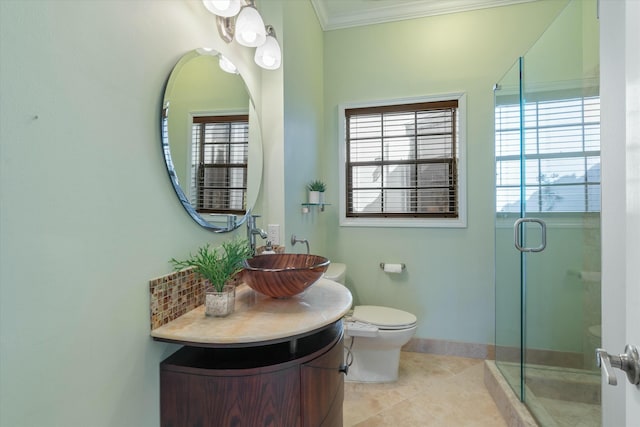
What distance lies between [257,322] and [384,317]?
141 centimetres

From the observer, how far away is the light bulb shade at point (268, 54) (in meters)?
1.52

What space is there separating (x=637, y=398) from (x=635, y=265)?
0.78ft

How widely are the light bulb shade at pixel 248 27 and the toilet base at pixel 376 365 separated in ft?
6.38

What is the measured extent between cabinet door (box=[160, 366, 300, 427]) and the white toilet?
118cm

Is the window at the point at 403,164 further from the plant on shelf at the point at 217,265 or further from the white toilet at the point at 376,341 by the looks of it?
the plant on shelf at the point at 217,265

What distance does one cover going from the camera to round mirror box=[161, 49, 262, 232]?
103cm

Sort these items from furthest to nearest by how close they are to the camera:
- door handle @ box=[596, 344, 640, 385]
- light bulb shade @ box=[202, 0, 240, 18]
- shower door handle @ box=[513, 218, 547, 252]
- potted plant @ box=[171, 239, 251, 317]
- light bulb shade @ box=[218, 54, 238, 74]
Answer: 1. shower door handle @ box=[513, 218, 547, 252]
2. light bulb shade @ box=[218, 54, 238, 74]
3. light bulb shade @ box=[202, 0, 240, 18]
4. potted plant @ box=[171, 239, 251, 317]
5. door handle @ box=[596, 344, 640, 385]

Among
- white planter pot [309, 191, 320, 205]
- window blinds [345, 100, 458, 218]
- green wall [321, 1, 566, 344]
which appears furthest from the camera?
window blinds [345, 100, 458, 218]

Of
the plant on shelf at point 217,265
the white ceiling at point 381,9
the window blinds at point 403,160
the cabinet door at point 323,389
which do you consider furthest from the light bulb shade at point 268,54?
the cabinet door at point 323,389

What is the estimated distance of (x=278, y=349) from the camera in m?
1.00

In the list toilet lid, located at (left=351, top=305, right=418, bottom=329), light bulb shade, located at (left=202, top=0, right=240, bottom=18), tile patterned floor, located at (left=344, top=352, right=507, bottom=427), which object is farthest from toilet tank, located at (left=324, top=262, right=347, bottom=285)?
light bulb shade, located at (left=202, top=0, right=240, bottom=18)

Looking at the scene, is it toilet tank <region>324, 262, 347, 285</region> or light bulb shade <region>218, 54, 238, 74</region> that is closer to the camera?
light bulb shade <region>218, 54, 238, 74</region>

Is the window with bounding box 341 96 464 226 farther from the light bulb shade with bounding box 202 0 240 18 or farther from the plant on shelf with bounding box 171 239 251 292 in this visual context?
the plant on shelf with bounding box 171 239 251 292

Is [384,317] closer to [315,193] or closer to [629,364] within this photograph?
[315,193]
